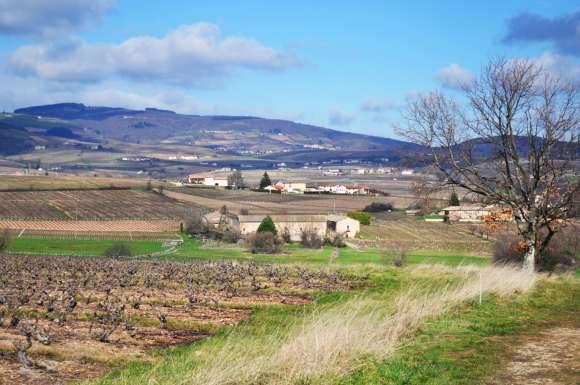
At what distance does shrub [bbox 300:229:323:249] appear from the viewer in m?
75.1

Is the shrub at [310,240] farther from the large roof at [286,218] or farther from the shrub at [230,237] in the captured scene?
the large roof at [286,218]

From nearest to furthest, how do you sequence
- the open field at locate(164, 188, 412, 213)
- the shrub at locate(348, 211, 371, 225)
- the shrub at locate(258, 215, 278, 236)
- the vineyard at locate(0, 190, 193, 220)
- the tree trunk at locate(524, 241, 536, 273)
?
the tree trunk at locate(524, 241, 536, 273)
the shrub at locate(258, 215, 278, 236)
the vineyard at locate(0, 190, 193, 220)
the shrub at locate(348, 211, 371, 225)
the open field at locate(164, 188, 412, 213)

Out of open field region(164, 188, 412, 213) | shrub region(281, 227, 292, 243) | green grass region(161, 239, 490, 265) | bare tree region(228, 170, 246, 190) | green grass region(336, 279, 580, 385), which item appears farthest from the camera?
bare tree region(228, 170, 246, 190)

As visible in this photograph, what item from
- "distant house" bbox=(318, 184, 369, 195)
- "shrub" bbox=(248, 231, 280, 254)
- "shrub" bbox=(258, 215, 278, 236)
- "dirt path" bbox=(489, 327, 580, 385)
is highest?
"dirt path" bbox=(489, 327, 580, 385)

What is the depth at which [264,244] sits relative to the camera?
68.4 m

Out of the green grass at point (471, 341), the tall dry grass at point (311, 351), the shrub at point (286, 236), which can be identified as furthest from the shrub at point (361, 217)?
the tall dry grass at point (311, 351)

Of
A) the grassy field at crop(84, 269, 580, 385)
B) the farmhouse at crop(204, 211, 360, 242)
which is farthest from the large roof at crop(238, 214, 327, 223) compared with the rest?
the grassy field at crop(84, 269, 580, 385)

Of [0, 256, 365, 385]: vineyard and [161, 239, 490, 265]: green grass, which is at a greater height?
[0, 256, 365, 385]: vineyard

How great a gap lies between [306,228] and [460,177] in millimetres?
59273

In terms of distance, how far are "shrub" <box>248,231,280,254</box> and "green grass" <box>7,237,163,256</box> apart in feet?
28.9

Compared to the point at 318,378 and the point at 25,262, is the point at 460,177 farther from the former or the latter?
the point at 25,262

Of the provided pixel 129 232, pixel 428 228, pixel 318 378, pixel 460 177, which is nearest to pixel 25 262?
pixel 460 177

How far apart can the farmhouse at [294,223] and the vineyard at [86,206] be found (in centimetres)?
711

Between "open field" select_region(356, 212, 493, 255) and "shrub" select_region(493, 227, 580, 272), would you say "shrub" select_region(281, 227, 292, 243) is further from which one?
"shrub" select_region(493, 227, 580, 272)
